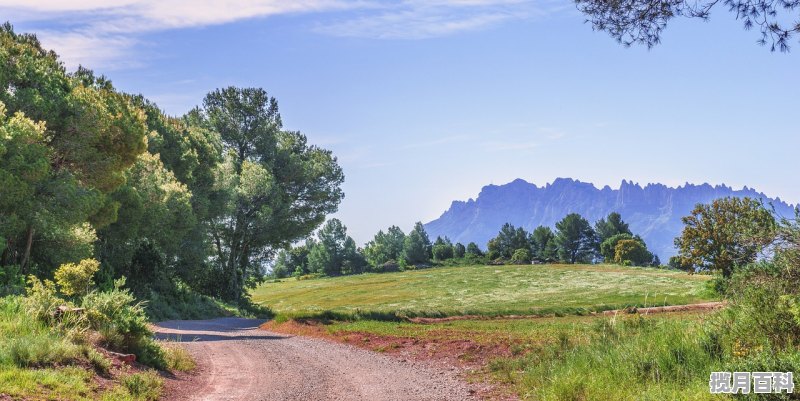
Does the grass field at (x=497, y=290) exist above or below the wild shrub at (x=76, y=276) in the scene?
below

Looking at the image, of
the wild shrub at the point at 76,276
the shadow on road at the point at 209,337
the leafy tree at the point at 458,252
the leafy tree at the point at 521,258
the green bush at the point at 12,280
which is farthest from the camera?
the leafy tree at the point at 458,252

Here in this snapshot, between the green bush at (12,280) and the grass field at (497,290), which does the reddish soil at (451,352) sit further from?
the grass field at (497,290)

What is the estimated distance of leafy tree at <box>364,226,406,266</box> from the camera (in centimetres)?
15260

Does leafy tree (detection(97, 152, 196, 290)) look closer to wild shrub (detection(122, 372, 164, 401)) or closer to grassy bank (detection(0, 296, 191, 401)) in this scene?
grassy bank (detection(0, 296, 191, 401))

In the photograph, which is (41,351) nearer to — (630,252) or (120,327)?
(120,327)

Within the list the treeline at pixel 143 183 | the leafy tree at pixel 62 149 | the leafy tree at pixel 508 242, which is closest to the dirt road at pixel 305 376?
the treeline at pixel 143 183

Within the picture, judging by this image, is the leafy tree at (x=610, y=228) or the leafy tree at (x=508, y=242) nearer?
the leafy tree at (x=508, y=242)

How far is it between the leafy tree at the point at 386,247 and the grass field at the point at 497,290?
1934 inches

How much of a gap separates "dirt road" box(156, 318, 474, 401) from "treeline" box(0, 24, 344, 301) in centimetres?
939

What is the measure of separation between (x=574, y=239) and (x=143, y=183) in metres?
123

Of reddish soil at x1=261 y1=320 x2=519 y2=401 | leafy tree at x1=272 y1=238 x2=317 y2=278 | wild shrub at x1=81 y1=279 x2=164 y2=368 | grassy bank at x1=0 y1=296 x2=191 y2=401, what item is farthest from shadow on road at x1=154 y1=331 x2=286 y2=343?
leafy tree at x1=272 y1=238 x2=317 y2=278

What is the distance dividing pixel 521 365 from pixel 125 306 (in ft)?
33.9

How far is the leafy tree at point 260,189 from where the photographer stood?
186 feet

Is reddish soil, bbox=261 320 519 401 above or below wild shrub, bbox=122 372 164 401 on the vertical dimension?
below
